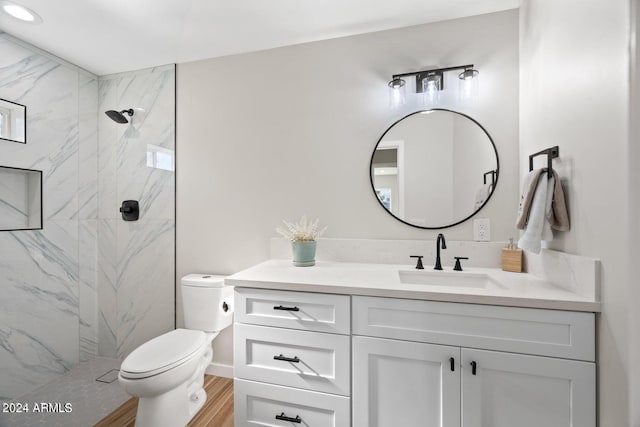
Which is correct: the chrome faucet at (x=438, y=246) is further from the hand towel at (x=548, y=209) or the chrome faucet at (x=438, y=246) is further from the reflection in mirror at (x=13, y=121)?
the reflection in mirror at (x=13, y=121)

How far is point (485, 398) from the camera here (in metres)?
1.11

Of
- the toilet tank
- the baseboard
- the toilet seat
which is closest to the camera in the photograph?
the toilet seat

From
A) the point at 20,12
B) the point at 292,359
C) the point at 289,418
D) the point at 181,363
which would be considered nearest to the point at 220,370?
the point at 181,363

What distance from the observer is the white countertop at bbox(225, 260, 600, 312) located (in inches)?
41.8

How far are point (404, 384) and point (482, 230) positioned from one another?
0.98 meters

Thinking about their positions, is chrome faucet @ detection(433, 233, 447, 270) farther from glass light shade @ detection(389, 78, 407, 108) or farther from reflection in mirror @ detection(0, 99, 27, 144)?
reflection in mirror @ detection(0, 99, 27, 144)

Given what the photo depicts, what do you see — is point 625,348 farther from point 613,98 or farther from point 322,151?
point 322,151

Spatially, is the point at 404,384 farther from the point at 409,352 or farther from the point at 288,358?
the point at 288,358

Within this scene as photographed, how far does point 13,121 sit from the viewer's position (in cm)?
184

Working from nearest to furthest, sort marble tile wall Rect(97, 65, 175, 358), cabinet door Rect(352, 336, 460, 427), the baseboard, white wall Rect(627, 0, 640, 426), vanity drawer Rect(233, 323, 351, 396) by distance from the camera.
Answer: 1. white wall Rect(627, 0, 640, 426)
2. cabinet door Rect(352, 336, 460, 427)
3. vanity drawer Rect(233, 323, 351, 396)
4. the baseboard
5. marble tile wall Rect(97, 65, 175, 358)

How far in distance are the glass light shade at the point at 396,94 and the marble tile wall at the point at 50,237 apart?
7.85 ft

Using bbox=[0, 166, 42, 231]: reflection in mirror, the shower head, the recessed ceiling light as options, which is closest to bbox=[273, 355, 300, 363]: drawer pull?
bbox=[0, 166, 42, 231]: reflection in mirror


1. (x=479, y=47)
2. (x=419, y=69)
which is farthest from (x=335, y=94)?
(x=479, y=47)

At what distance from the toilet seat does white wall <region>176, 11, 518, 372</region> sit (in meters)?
0.45
